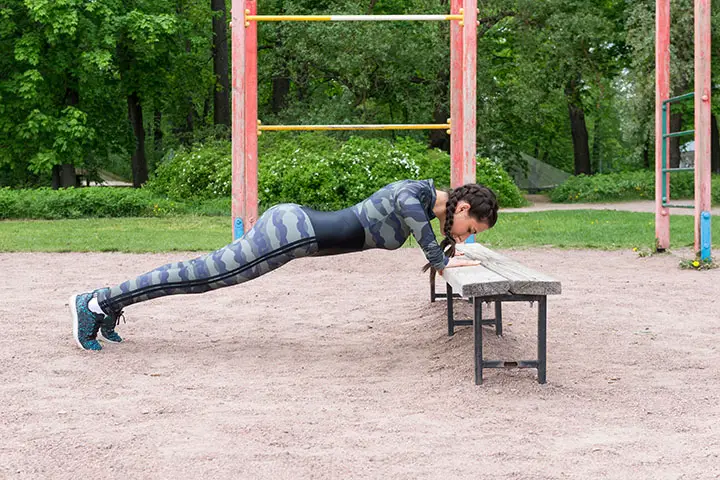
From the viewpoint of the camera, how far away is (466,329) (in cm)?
535

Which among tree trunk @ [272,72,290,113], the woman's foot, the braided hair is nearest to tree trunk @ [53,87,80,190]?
tree trunk @ [272,72,290,113]

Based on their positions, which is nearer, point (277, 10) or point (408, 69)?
point (408, 69)

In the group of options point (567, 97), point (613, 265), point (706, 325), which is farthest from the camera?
point (567, 97)

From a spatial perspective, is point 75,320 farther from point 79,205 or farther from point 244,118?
point 79,205

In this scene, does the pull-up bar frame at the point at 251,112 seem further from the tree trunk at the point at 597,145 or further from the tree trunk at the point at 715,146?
the tree trunk at the point at 597,145

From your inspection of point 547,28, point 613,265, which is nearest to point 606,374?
point 613,265

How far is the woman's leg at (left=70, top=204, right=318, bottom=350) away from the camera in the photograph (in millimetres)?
4484

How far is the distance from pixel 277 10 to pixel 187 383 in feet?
75.9

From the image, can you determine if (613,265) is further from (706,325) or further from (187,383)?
(187,383)

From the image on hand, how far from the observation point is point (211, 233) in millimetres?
12977

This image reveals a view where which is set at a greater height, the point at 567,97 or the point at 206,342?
the point at 567,97

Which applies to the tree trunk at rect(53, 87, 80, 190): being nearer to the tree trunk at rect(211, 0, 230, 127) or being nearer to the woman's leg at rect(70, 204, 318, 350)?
the tree trunk at rect(211, 0, 230, 127)

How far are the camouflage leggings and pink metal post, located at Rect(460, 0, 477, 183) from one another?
360cm

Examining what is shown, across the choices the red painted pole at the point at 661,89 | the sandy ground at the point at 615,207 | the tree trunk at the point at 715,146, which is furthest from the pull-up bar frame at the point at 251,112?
the tree trunk at the point at 715,146
